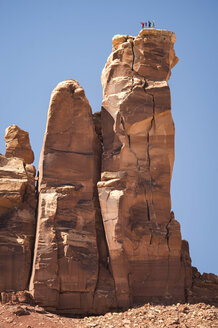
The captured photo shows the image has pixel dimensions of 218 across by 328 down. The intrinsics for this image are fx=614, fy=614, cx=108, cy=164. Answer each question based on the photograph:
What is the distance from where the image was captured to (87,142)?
24.3m

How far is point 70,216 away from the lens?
2298 cm

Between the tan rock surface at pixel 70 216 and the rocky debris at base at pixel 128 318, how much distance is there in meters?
0.77

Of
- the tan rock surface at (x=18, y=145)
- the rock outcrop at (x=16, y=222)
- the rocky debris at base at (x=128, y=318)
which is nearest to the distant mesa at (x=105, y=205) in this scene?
the rock outcrop at (x=16, y=222)

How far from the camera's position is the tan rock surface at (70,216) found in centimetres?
2197

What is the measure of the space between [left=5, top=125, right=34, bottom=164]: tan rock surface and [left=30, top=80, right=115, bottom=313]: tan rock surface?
3.59 meters

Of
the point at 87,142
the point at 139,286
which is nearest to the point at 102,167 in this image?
the point at 87,142

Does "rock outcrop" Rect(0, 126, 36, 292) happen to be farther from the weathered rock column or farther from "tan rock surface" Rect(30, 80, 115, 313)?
the weathered rock column

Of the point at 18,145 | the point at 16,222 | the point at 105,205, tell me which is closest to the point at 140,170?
the point at 105,205

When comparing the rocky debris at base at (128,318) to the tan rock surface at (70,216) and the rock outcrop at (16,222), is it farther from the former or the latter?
the rock outcrop at (16,222)

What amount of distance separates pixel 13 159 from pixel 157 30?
26.6 feet

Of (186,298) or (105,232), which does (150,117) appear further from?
(186,298)

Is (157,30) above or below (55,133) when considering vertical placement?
above

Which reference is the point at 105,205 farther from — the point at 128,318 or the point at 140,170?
the point at 128,318

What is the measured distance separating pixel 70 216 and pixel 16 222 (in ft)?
6.61
